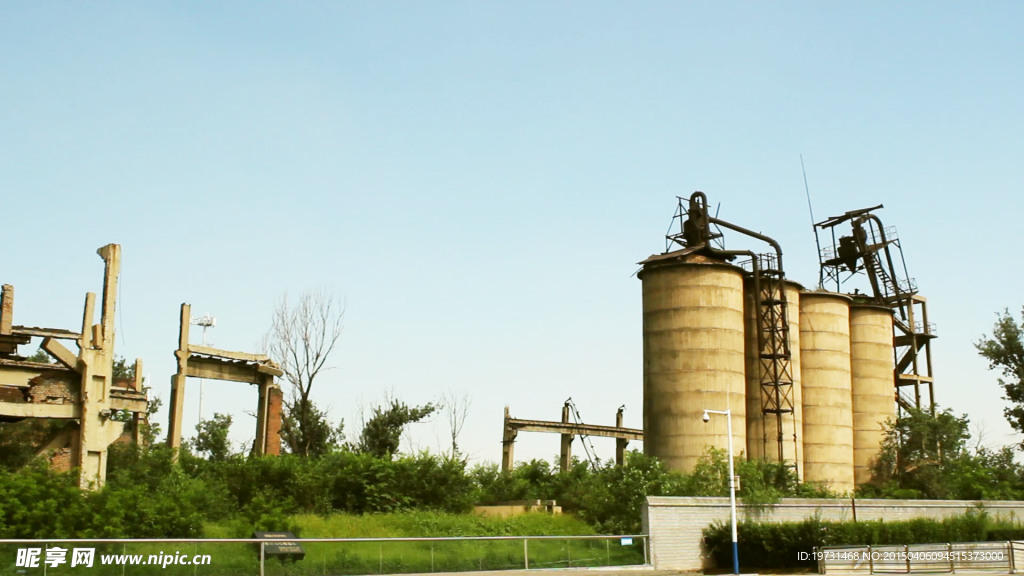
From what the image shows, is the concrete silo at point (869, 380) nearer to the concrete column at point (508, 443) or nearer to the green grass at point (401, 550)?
the concrete column at point (508, 443)

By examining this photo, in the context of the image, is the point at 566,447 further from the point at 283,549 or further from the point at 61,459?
the point at 283,549

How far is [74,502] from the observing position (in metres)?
26.7

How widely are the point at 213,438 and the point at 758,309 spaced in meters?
30.8

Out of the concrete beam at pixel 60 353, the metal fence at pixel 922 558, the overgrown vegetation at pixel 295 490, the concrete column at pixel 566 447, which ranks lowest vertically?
the metal fence at pixel 922 558

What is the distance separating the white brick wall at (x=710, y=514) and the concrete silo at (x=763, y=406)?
24.0 feet

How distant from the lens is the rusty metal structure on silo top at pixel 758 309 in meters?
47.8

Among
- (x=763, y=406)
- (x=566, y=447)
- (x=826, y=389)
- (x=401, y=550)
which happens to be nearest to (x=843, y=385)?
(x=826, y=389)

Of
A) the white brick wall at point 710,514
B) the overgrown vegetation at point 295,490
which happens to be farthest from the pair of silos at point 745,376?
the white brick wall at point 710,514

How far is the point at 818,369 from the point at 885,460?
629 cm

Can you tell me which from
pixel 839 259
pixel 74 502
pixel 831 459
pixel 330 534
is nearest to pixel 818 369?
pixel 831 459

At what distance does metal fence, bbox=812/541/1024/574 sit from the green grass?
6.94 metres

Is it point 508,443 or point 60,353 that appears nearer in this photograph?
point 60,353

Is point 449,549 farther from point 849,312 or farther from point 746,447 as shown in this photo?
point 849,312

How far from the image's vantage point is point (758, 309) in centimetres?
5019
